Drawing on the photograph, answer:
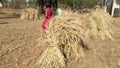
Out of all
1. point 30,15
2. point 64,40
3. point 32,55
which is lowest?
point 30,15

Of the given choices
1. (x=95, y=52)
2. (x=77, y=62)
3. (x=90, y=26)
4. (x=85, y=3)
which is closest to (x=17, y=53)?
(x=77, y=62)

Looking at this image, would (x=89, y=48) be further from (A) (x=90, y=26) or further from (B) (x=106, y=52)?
(A) (x=90, y=26)

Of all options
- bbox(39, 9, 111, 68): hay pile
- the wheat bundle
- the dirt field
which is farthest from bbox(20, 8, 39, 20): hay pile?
bbox(39, 9, 111, 68): hay pile

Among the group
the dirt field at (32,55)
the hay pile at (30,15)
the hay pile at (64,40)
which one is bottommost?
the hay pile at (30,15)

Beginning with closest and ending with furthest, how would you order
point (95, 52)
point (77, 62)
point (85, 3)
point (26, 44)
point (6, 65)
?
point (6, 65), point (77, 62), point (95, 52), point (26, 44), point (85, 3)

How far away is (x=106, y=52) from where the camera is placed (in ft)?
29.7

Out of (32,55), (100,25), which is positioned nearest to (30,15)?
(100,25)

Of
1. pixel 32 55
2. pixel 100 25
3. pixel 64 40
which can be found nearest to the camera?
pixel 64 40

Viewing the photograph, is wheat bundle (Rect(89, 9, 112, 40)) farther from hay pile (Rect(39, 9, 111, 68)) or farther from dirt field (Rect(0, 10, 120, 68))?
hay pile (Rect(39, 9, 111, 68))

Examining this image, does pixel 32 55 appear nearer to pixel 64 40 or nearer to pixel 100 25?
pixel 64 40

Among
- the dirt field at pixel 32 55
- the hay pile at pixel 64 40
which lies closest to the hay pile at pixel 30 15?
the dirt field at pixel 32 55

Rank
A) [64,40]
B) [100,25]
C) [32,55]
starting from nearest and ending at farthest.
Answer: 1. [64,40]
2. [32,55]
3. [100,25]

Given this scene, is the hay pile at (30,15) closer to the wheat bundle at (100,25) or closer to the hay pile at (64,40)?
the wheat bundle at (100,25)

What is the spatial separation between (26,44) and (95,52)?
2.27 m
